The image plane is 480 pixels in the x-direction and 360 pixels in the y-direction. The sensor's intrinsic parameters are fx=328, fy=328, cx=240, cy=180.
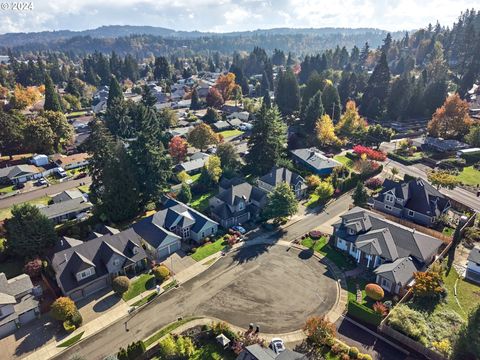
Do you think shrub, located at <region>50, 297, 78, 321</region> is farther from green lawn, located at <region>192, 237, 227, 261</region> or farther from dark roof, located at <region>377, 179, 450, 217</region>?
dark roof, located at <region>377, 179, 450, 217</region>

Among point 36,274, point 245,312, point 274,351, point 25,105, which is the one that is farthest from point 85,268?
point 25,105

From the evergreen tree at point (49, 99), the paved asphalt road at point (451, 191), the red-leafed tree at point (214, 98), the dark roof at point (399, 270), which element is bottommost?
the paved asphalt road at point (451, 191)

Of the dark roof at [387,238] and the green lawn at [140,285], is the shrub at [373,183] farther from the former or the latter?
the green lawn at [140,285]

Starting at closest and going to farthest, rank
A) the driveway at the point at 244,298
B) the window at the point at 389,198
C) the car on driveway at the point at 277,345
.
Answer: the car on driveway at the point at 277,345, the driveway at the point at 244,298, the window at the point at 389,198

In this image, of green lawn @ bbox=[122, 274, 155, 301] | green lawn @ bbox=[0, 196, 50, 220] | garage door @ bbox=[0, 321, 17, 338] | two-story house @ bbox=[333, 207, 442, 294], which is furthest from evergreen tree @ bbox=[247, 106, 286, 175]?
garage door @ bbox=[0, 321, 17, 338]

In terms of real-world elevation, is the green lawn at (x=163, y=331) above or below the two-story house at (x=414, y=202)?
below

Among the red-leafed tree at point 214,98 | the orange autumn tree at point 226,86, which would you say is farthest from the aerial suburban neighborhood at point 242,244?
the orange autumn tree at point 226,86

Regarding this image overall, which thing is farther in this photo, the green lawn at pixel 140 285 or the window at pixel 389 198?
the window at pixel 389 198
